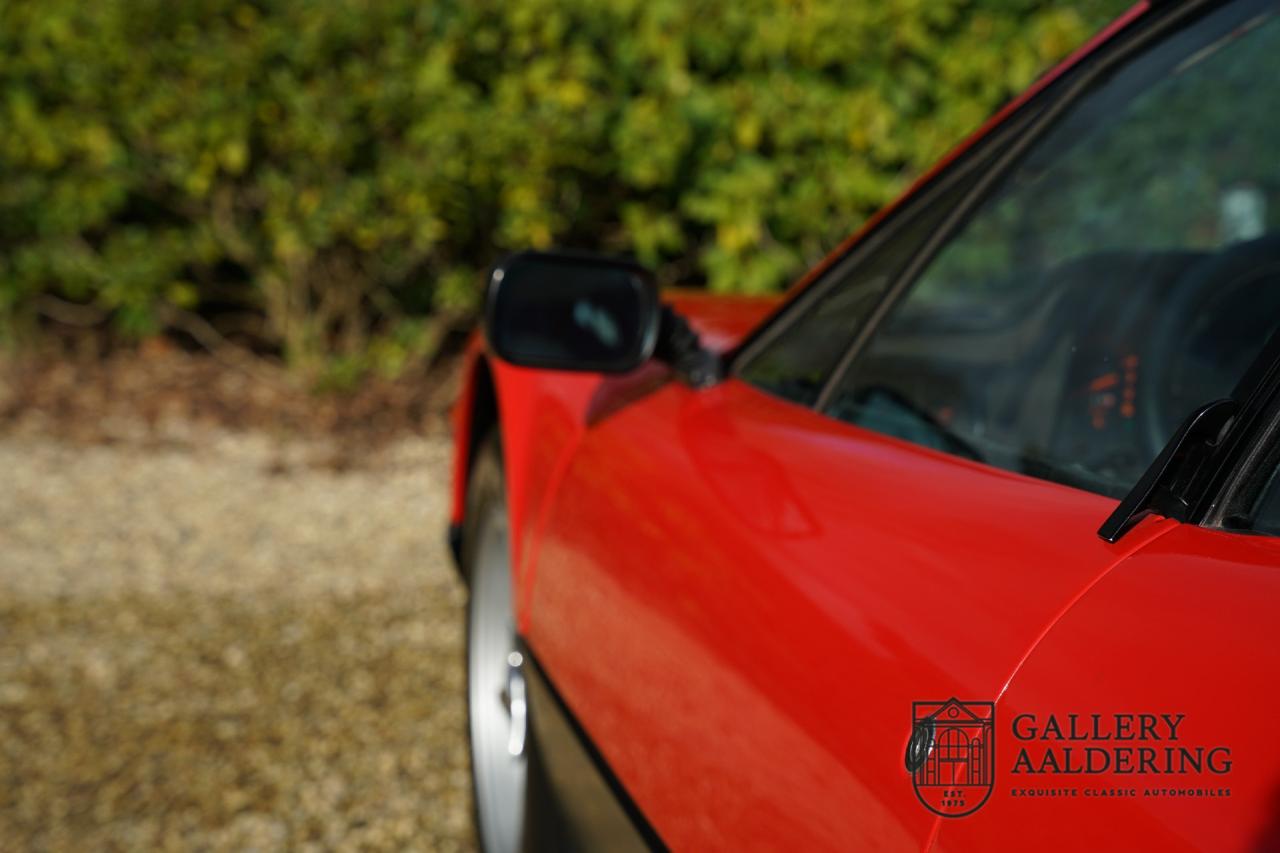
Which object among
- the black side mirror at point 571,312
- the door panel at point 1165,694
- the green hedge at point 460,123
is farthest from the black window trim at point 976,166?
the green hedge at point 460,123

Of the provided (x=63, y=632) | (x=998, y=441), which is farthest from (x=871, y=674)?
(x=63, y=632)

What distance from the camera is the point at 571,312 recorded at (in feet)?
7.18

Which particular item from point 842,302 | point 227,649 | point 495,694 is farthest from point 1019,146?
point 227,649

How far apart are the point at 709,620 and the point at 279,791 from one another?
2.40 m

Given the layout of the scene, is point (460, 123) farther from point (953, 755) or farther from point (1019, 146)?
point (953, 755)

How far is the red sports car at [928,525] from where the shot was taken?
980 millimetres

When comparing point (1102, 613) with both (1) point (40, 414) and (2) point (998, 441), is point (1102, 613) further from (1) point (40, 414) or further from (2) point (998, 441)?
(1) point (40, 414)

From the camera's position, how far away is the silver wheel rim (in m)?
2.55

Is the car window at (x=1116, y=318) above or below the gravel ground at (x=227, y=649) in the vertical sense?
above

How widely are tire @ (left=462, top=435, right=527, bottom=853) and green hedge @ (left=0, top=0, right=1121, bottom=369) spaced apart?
3.34 metres

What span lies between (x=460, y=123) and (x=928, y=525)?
16.7ft

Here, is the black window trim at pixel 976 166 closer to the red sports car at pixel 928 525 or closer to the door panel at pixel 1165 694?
the red sports car at pixel 928 525

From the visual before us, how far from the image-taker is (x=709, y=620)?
1500mm

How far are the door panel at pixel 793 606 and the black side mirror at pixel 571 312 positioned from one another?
0.57ft
